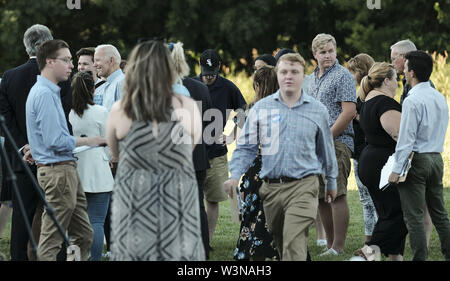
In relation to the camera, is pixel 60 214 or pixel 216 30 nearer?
pixel 60 214

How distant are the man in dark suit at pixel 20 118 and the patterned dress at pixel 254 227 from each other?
1.81m

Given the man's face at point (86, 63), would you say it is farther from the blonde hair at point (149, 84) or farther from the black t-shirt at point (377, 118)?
the blonde hair at point (149, 84)

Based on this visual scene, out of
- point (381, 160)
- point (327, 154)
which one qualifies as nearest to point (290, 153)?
point (327, 154)

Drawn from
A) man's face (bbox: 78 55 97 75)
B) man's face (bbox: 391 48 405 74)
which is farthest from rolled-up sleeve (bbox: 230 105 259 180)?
man's face (bbox: 78 55 97 75)

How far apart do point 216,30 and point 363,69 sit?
24533 millimetres

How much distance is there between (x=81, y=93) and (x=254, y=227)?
2000 millimetres

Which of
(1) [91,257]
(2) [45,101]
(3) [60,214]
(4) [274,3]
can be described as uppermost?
(4) [274,3]

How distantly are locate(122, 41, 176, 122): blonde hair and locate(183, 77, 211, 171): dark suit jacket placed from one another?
2.47 m

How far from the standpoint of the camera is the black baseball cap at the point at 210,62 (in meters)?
8.70

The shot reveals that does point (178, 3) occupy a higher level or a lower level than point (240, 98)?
higher

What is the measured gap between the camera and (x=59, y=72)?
648 cm

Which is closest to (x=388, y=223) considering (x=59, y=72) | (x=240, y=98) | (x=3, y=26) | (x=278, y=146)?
(x=278, y=146)

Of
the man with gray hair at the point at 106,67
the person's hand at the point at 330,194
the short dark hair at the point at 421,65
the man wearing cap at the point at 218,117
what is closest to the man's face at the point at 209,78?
the man wearing cap at the point at 218,117
